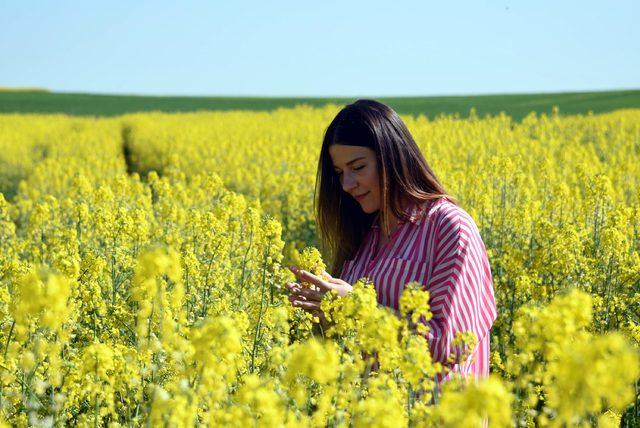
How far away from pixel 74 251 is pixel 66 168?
8159mm

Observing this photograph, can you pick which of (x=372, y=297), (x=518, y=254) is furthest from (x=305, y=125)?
(x=372, y=297)

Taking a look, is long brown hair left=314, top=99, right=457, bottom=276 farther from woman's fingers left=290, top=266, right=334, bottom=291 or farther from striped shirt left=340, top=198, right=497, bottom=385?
woman's fingers left=290, top=266, right=334, bottom=291

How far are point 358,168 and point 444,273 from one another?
0.68m

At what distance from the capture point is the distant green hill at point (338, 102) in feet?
132

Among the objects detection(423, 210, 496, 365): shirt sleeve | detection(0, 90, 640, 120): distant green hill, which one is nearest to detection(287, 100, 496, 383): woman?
detection(423, 210, 496, 365): shirt sleeve

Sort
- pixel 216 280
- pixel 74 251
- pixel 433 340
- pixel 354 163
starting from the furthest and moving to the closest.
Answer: pixel 74 251, pixel 216 280, pixel 354 163, pixel 433 340

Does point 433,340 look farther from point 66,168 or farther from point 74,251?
point 66,168

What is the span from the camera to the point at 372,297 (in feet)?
7.70

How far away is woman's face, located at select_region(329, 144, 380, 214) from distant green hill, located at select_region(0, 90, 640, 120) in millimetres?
31829

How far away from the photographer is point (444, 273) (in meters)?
3.16

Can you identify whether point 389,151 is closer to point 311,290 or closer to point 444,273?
point 444,273

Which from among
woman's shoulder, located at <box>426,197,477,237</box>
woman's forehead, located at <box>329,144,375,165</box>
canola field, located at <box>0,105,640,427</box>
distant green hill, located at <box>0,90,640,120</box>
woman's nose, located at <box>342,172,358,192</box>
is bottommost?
distant green hill, located at <box>0,90,640,120</box>

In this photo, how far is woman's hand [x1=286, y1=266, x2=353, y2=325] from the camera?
309 centimetres

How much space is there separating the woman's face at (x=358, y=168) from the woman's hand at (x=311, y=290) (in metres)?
0.51
